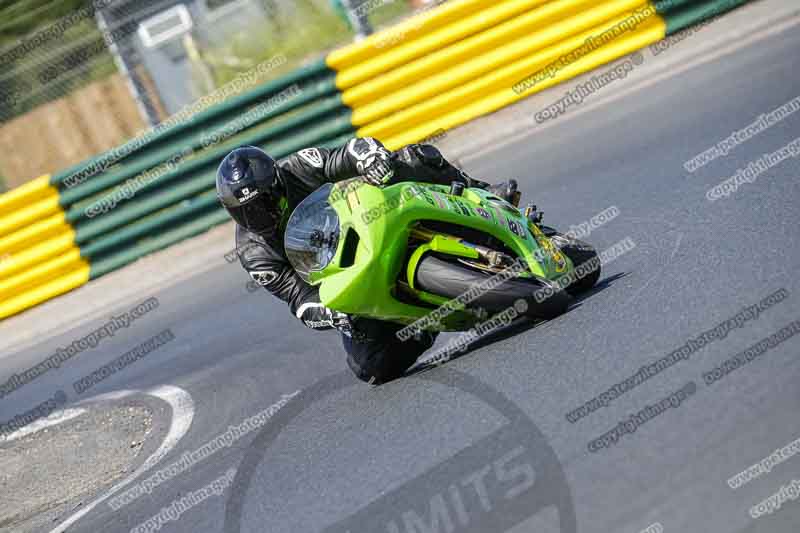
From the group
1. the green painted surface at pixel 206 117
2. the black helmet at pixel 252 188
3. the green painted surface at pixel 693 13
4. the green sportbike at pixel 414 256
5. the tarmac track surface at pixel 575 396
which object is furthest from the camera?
the green painted surface at pixel 206 117

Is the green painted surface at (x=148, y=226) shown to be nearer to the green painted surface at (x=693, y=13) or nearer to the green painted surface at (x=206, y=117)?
the green painted surface at (x=206, y=117)

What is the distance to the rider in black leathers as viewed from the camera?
5977 mm

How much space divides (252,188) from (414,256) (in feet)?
3.04

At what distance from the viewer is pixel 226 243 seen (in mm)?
12453

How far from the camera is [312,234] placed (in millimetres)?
5777

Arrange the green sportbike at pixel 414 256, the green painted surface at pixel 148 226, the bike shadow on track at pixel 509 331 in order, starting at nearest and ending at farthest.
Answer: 1. the green sportbike at pixel 414 256
2. the bike shadow on track at pixel 509 331
3. the green painted surface at pixel 148 226

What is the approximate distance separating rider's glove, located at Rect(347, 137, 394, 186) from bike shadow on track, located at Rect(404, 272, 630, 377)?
3.73ft

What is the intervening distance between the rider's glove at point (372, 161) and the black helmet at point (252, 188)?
17.7 inches

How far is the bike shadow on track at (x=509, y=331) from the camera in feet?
20.8

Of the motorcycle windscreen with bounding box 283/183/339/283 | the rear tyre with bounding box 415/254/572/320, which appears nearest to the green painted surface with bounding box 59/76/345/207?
the motorcycle windscreen with bounding box 283/183/339/283

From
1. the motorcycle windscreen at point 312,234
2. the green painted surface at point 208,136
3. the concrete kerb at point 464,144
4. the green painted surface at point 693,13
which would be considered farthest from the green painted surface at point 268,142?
the motorcycle windscreen at point 312,234

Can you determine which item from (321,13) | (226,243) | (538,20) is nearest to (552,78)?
(538,20)

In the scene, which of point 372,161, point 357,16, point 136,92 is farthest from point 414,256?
point 136,92

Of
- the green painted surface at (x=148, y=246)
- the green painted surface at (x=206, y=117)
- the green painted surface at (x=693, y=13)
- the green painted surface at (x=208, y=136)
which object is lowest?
the green painted surface at (x=693, y=13)
